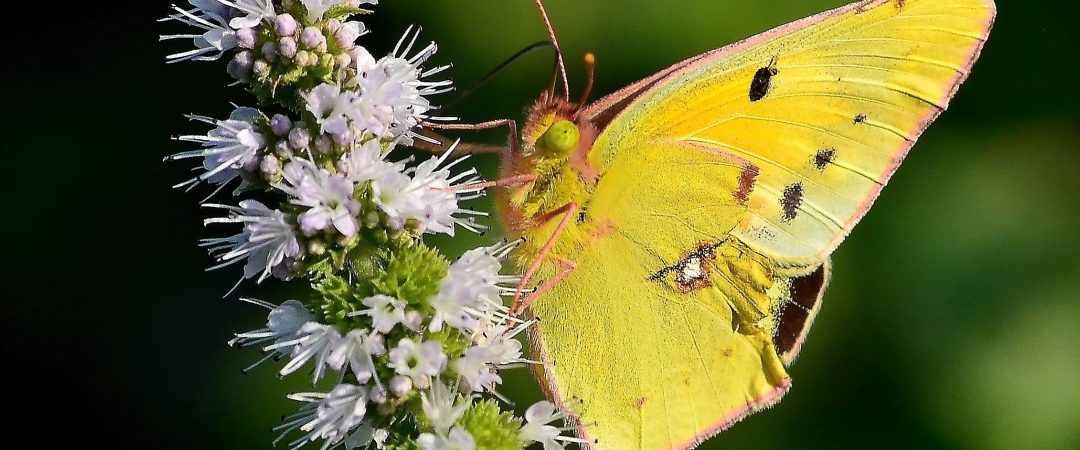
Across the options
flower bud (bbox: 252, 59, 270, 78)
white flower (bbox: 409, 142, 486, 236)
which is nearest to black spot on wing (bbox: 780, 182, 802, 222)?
white flower (bbox: 409, 142, 486, 236)

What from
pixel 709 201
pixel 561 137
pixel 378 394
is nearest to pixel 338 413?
pixel 378 394

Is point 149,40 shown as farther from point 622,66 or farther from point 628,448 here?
point 628,448

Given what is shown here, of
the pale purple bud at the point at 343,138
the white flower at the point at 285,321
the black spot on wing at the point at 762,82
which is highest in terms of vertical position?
the black spot on wing at the point at 762,82

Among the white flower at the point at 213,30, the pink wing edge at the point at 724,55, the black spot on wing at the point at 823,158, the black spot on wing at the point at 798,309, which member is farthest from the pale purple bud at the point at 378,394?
the black spot on wing at the point at 823,158

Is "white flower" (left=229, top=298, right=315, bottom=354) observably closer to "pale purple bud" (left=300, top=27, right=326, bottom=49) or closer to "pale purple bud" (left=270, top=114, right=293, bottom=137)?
"pale purple bud" (left=270, top=114, right=293, bottom=137)

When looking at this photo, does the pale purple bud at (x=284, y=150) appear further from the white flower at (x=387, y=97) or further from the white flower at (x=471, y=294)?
the white flower at (x=471, y=294)

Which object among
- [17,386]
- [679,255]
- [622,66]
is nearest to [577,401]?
[679,255]

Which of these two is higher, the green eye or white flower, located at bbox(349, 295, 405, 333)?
the green eye
